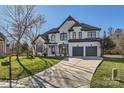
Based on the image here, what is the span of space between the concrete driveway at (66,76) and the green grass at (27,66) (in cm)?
10

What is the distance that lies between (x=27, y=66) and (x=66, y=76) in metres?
0.86

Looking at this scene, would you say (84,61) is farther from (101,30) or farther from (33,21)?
(33,21)

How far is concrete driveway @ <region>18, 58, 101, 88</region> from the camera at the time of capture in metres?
9.20

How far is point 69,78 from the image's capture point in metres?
9.27

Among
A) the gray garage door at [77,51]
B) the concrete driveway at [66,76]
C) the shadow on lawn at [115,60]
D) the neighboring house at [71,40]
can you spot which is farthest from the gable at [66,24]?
the shadow on lawn at [115,60]

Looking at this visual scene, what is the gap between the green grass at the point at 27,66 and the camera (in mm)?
9320

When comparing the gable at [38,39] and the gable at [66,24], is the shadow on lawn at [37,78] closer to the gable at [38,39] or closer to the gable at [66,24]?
the gable at [38,39]

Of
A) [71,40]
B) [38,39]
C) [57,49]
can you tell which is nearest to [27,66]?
[38,39]

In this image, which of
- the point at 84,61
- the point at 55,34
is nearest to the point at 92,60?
the point at 84,61

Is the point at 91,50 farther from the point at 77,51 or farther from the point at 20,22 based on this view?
the point at 20,22

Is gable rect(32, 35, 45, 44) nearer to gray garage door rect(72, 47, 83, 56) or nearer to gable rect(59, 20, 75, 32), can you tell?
gable rect(59, 20, 75, 32)

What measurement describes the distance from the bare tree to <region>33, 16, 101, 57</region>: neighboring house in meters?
0.30

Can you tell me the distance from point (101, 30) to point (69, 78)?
1.22 metres
